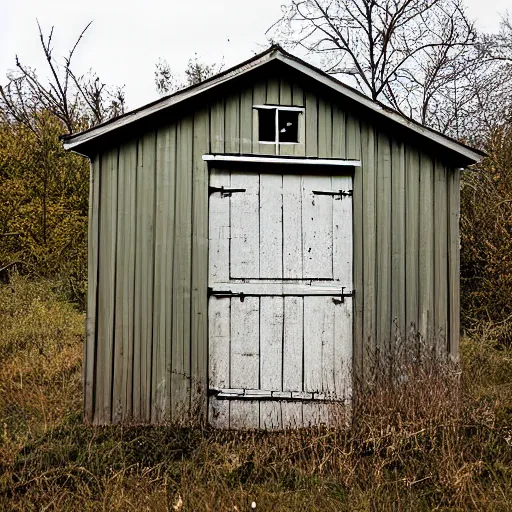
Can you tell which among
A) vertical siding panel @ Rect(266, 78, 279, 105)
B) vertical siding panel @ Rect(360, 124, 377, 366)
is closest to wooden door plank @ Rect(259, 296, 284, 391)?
vertical siding panel @ Rect(360, 124, 377, 366)

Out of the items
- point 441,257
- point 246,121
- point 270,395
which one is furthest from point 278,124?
point 270,395

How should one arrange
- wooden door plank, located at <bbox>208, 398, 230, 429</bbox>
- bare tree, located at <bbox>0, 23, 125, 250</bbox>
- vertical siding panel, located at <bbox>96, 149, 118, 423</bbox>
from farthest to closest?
bare tree, located at <bbox>0, 23, 125, 250</bbox>
wooden door plank, located at <bbox>208, 398, 230, 429</bbox>
vertical siding panel, located at <bbox>96, 149, 118, 423</bbox>

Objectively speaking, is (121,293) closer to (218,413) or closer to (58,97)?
(218,413)

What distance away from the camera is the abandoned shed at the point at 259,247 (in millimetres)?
5594

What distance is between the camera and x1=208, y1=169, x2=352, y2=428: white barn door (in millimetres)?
5715

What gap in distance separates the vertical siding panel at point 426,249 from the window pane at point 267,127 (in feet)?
6.07

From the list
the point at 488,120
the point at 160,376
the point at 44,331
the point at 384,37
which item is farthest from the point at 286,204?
the point at 384,37

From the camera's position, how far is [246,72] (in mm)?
5629

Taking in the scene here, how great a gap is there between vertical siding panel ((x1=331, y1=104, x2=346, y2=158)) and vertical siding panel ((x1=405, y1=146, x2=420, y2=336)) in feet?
2.70

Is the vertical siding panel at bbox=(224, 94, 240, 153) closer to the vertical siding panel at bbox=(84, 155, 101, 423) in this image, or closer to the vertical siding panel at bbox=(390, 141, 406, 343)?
the vertical siding panel at bbox=(84, 155, 101, 423)

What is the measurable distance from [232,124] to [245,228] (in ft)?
3.98

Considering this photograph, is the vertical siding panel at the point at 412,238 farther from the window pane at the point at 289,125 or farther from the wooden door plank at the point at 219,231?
the wooden door plank at the point at 219,231

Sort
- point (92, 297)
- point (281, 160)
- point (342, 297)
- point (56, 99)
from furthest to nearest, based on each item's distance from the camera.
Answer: point (56, 99) → point (342, 297) → point (281, 160) → point (92, 297)

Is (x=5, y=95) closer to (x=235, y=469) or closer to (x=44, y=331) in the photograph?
(x=44, y=331)
